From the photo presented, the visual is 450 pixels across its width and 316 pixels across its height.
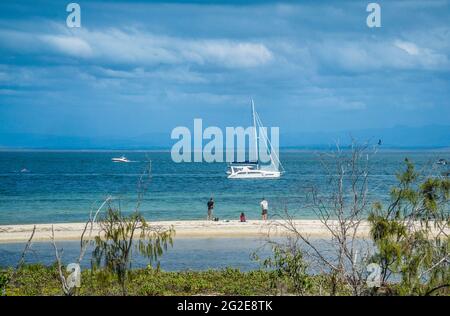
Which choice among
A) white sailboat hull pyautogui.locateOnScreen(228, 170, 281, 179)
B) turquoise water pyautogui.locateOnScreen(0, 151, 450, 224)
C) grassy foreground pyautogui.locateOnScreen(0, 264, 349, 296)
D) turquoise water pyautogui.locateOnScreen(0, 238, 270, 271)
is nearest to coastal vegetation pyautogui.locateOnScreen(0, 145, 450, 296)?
grassy foreground pyautogui.locateOnScreen(0, 264, 349, 296)

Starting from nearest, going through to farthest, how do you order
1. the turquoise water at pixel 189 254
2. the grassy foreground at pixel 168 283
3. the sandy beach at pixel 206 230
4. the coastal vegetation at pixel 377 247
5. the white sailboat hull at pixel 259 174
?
the coastal vegetation at pixel 377 247
the grassy foreground at pixel 168 283
the turquoise water at pixel 189 254
the sandy beach at pixel 206 230
the white sailboat hull at pixel 259 174

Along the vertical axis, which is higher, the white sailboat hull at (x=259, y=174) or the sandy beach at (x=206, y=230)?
the white sailboat hull at (x=259, y=174)

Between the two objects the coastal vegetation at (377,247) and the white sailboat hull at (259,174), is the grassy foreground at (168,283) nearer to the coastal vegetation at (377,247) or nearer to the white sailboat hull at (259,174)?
the coastal vegetation at (377,247)

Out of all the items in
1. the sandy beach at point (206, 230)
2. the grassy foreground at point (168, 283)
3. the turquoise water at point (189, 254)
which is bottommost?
the turquoise water at point (189, 254)

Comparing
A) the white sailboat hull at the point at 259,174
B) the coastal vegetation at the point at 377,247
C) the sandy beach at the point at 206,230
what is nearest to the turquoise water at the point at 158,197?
the white sailboat hull at the point at 259,174

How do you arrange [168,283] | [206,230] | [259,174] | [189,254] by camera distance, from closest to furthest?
[168,283] < [189,254] < [206,230] < [259,174]

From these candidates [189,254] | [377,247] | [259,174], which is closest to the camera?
[377,247]

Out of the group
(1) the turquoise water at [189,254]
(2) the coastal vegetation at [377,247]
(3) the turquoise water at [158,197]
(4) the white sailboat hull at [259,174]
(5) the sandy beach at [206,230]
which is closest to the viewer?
(2) the coastal vegetation at [377,247]

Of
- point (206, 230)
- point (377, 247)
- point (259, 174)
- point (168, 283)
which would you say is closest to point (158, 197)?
point (259, 174)

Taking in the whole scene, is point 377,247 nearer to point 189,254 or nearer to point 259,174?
point 189,254

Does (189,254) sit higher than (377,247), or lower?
lower

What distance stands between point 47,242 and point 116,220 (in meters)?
22.3

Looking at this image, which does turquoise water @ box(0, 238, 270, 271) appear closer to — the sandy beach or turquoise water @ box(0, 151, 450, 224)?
the sandy beach
